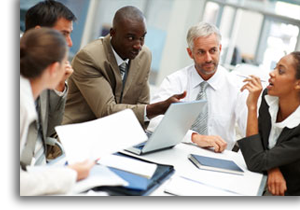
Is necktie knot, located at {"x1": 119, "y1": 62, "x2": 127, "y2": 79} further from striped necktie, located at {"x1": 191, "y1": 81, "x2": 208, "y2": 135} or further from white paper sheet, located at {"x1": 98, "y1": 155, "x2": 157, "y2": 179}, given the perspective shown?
white paper sheet, located at {"x1": 98, "y1": 155, "x2": 157, "y2": 179}

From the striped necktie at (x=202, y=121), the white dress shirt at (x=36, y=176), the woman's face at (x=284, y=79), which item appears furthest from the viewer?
the striped necktie at (x=202, y=121)

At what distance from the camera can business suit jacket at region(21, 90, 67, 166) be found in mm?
1550

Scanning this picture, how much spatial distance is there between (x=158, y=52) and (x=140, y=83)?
14.4ft

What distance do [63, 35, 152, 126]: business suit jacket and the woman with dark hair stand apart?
3.26 feet

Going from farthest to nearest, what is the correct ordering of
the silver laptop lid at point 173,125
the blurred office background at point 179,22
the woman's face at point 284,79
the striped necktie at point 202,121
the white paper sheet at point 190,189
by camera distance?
the blurred office background at point 179,22 < the striped necktie at point 202,121 < the woman's face at point 284,79 < the silver laptop lid at point 173,125 < the white paper sheet at point 190,189

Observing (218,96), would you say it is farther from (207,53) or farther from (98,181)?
(98,181)

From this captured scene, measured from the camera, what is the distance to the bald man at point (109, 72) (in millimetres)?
2410

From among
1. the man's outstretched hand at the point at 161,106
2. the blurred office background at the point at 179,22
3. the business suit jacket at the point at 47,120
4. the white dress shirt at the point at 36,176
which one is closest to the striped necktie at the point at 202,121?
the man's outstretched hand at the point at 161,106

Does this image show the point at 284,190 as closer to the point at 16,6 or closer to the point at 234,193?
the point at 234,193

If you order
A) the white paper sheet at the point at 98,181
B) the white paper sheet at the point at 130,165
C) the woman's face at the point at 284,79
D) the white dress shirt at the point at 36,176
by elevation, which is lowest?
the white paper sheet at the point at 130,165

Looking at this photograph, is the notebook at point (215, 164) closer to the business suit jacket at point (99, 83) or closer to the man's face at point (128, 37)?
the business suit jacket at point (99, 83)

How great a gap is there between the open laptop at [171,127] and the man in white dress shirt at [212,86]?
22.4 inches

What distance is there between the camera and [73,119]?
2531mm

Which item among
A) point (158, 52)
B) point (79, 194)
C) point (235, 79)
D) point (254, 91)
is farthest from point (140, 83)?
point (158, 52)
